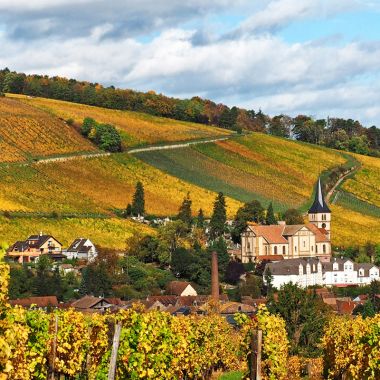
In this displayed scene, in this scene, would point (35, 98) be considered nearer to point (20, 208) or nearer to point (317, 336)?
point (20, 208)

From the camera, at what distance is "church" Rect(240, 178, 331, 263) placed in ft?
378

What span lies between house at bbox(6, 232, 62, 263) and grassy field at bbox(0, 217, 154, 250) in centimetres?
146

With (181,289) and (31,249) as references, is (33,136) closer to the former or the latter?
(31,249)

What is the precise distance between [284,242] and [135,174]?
73.8 ft

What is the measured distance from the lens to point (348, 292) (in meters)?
101

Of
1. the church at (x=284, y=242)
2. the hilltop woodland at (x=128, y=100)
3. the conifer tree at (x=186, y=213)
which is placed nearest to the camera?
the conifer tree at (x=186, y=213)

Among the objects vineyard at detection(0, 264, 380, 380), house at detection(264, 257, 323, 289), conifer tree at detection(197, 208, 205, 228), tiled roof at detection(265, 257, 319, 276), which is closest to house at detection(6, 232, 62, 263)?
conifer tree at detection(197, 208, 205, 228)

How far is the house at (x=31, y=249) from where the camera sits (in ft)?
315

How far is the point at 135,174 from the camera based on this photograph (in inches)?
5128

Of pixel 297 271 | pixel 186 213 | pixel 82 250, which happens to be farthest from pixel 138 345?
pixel 186 213

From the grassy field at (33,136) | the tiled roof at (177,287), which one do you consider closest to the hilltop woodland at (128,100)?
the grassy field at (33,136)

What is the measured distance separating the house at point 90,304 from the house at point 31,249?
18.0 meters

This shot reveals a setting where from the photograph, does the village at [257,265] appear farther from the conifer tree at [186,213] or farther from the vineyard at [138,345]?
the vineyard at [138,345]

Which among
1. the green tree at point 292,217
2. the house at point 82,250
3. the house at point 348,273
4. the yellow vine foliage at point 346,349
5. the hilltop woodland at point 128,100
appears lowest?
the yellow vine foliage at point 346,349
